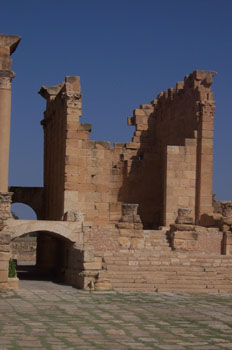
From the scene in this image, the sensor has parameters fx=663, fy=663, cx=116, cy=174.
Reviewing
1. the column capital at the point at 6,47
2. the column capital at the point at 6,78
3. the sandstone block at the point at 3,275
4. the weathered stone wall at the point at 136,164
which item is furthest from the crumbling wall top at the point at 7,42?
the sandstone block at the point at 3,275

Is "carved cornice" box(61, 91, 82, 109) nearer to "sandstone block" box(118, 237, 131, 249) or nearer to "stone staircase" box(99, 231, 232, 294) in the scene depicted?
"sandstone block" box(118, 237, 131, 249)

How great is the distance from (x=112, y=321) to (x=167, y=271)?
25.7 feet

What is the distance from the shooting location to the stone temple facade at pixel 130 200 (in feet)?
69.5

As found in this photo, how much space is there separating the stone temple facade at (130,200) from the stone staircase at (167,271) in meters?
0.03

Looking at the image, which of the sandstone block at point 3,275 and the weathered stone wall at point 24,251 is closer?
the sandstone block at point 3,275

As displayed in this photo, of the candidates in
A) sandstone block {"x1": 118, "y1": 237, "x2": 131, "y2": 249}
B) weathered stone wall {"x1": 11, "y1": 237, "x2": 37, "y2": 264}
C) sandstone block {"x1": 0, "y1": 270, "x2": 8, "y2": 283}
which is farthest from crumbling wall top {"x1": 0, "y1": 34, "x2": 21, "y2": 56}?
weathered stone wall {"x1": 11, "y1": 237, "x2": 37, "y2": 264}

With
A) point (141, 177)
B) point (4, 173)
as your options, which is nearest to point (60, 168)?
point (4, 173)

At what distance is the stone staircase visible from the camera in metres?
20.4

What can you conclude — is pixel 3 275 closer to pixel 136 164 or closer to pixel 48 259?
pixel 48 259

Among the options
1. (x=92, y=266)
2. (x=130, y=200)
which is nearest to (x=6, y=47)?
(x=130, y=200)

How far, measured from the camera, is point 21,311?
48.4 feet

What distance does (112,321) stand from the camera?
543 inches

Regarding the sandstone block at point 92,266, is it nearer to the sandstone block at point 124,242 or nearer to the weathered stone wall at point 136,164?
the sandstone block at point 124,242

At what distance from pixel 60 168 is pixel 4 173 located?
287cm
